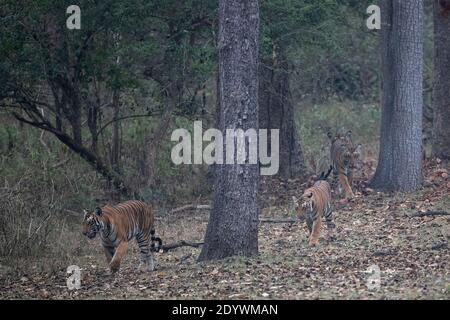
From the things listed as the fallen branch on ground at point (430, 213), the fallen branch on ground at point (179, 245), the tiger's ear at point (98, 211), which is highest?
the tiger's ear at point (98, 211)

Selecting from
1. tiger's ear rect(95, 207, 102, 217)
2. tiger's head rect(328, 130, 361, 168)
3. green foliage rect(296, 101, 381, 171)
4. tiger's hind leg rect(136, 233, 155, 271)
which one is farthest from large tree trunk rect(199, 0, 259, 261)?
green foliage rect(296, 101, 381, 171)

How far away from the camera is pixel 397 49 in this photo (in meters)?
16.9

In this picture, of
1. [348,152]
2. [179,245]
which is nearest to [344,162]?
[348,152]

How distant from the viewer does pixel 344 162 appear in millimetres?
18203

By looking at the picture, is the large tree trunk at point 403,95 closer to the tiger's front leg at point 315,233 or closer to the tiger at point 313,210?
the tiger at point 313,210

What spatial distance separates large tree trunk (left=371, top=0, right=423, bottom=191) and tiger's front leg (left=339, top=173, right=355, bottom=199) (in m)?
0.67

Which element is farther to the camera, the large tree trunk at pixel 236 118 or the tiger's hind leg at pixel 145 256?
the tiger's hind leg at pixel 145 256

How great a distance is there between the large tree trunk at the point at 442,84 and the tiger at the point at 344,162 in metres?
1.79

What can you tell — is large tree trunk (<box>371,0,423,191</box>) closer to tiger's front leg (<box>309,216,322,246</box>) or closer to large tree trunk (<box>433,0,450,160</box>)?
large tree trunk (<box>433,0,450,160</box>)

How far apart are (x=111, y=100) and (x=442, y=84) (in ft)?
22.0

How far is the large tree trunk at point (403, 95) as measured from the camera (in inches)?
661

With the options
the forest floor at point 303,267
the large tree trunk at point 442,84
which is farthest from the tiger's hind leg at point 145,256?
the large tree trunk at point 442,84

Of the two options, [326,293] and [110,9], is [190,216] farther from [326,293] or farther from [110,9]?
[326,293]

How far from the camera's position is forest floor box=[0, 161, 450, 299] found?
35.6 feet
